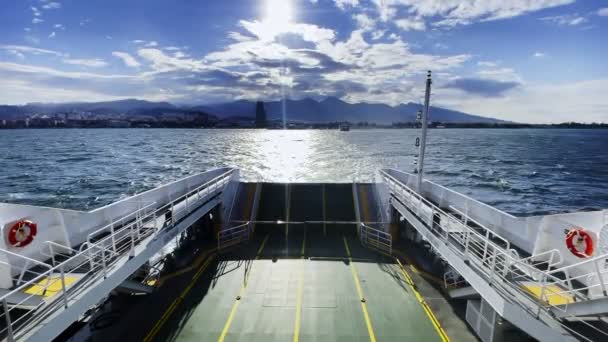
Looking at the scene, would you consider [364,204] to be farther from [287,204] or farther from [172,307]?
[172,307]

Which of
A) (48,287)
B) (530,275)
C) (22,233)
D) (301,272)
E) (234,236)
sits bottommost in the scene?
(301,272)

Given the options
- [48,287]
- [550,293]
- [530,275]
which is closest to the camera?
[530,275]

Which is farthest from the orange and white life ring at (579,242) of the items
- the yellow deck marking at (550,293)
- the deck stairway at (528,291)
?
the yellow deck marking at (550,293)

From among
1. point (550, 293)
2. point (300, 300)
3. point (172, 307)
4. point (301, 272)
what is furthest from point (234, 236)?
point (550, 293)

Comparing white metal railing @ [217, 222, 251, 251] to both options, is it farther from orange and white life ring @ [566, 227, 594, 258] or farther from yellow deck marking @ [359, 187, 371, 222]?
orange and white life ring @ [566, 227, 594, 258]

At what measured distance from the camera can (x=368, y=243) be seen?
17375 mm

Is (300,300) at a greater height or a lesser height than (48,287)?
lesser

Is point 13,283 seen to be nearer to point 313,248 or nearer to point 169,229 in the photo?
point 169,229

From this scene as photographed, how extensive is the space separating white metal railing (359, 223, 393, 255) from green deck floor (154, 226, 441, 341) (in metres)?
0.83

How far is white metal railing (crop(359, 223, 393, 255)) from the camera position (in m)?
16.6

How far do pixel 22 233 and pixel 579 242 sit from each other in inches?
577

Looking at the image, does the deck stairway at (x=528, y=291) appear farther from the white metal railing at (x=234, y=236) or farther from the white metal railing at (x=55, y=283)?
the white metal railing at (x=234, y=236)

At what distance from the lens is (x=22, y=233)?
7.96 m

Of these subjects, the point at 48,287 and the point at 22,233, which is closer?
the point at 48,287
